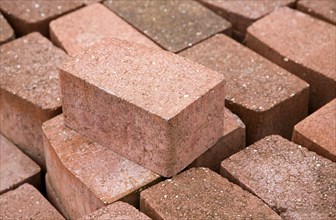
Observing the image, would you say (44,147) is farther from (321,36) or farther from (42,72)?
(321,36)

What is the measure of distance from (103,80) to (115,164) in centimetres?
27

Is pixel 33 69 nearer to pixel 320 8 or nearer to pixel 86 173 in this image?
pixel 86 173

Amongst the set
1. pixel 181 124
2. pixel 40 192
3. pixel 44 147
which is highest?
pixel 181 124

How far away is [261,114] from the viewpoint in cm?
281

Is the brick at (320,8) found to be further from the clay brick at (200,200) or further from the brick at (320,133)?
the clay brick at (200,200)

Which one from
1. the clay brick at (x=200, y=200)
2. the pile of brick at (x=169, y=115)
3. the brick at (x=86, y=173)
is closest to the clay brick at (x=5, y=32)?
the pile of brick at (x=169, y=115)

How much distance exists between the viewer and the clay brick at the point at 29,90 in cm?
288

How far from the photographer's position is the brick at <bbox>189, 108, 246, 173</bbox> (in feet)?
8.74

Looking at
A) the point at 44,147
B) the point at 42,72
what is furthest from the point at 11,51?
the point at 44,147

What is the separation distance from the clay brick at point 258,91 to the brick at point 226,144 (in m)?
0.09

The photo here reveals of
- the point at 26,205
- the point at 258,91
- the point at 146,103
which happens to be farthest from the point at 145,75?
the point at 26,205

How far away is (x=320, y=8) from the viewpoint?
11.1 ft

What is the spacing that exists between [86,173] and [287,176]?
0.63 metres

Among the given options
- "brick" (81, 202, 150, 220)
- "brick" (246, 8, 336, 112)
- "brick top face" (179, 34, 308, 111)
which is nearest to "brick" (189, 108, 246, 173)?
"brick top face" (179, 34, 308, 111)
